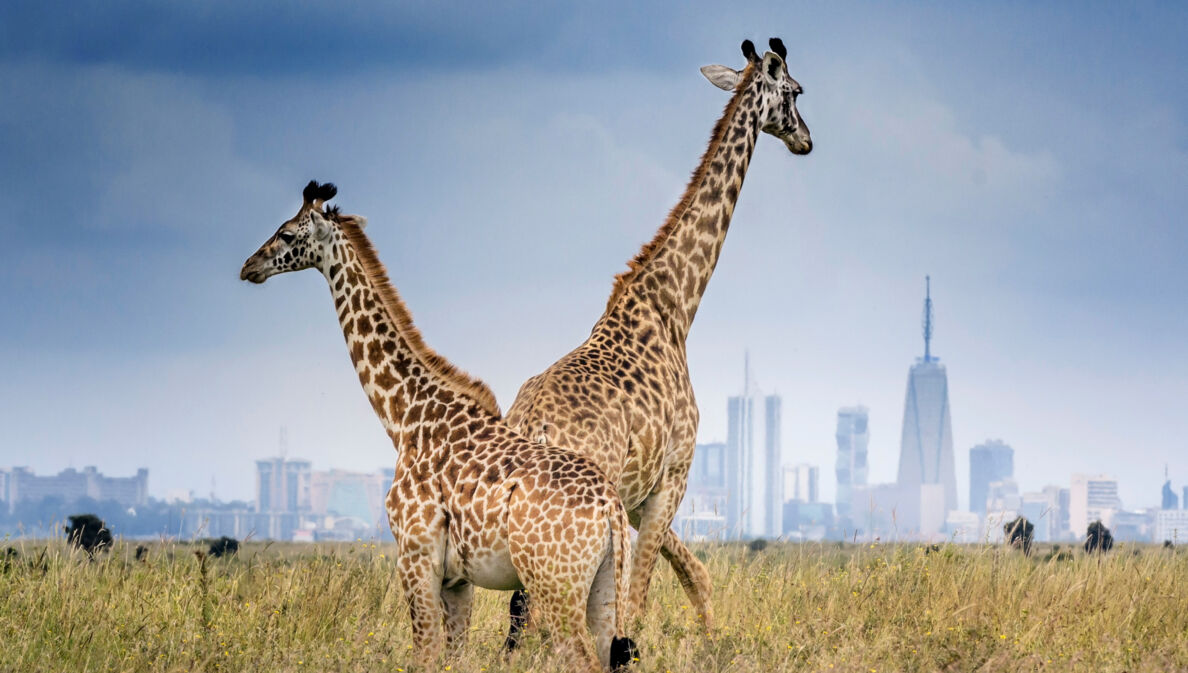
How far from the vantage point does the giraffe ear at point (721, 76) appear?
11953mm

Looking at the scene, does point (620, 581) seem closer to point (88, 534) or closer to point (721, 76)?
point (721, 76)

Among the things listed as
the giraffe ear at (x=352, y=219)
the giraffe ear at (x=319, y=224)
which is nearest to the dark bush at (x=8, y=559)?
the giraffe ear at (x=319, y=224)

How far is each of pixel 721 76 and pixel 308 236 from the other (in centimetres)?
435

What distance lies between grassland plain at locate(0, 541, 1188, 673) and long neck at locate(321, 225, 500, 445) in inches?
65.1

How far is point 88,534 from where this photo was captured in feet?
54.4

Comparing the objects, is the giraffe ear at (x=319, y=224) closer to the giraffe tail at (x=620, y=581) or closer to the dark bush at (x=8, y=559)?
the giraffe tail at (x=620, y=581)

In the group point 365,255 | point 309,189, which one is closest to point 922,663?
point 365,255

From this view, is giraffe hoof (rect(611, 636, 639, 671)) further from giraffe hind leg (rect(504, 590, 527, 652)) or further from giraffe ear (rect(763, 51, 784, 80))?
giraffe ear (rect(763, 51, 784, 80))

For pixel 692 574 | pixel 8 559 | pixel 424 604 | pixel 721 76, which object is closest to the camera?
pixel 424 604

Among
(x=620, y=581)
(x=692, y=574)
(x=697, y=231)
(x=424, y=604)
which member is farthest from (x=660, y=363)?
(x=424, y=604)

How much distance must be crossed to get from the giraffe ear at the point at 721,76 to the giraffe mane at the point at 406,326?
157 inches

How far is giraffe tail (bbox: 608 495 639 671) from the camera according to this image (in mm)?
7746

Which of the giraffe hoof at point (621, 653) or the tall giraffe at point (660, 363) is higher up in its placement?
the tall giraffe at point (660, 363)

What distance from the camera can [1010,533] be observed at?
16.2m
